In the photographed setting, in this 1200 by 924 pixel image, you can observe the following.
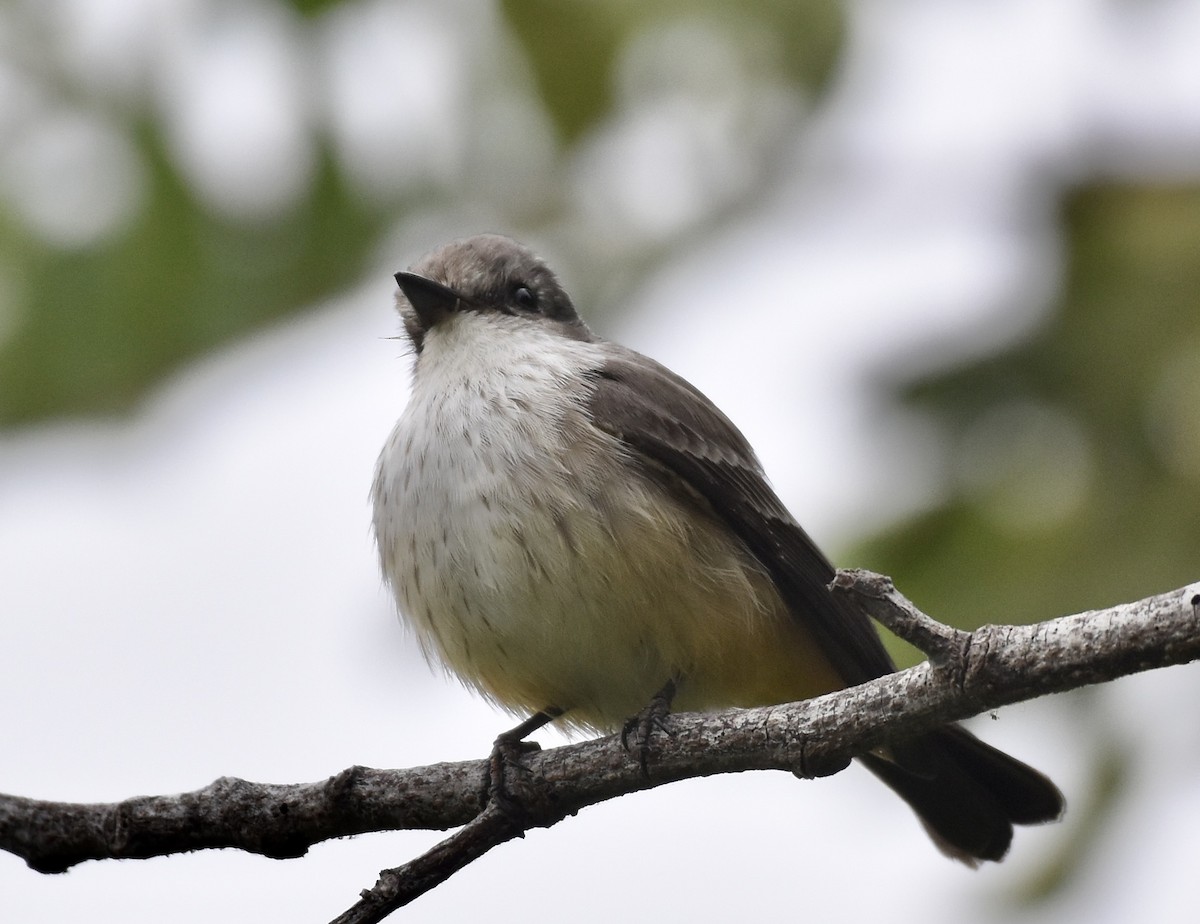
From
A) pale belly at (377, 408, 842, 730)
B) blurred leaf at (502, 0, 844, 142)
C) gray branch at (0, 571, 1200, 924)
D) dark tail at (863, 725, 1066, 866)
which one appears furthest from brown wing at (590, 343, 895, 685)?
gray branch at (0, 571, 1200, 924)

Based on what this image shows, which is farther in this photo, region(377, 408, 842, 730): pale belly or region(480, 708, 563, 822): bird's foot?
region(377, 408, 842, 730): pale belly

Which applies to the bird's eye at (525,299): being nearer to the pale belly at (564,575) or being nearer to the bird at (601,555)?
the bird at (601,555)

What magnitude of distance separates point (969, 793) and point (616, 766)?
6.67 ft

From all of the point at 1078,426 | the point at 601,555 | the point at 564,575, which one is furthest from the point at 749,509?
the point at 1078,426

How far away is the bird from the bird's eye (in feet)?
0.15

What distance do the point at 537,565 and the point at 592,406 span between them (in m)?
0.84

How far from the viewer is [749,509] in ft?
17.8

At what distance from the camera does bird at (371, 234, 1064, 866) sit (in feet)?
15.9

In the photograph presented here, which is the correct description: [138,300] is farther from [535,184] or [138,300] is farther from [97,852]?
[97,852]

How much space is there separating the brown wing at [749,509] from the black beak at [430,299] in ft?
2.41

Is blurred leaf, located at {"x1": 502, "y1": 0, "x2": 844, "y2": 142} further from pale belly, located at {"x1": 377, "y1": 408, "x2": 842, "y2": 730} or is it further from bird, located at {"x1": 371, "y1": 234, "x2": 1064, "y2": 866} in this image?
pale belly, located at {"x1": 377, "y1": 408, "x2": 842, "y2": 730}

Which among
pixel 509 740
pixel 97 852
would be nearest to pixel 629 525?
pixel 509 740

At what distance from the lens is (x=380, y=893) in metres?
3.52

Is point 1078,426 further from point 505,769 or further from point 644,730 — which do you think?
point 505,769
